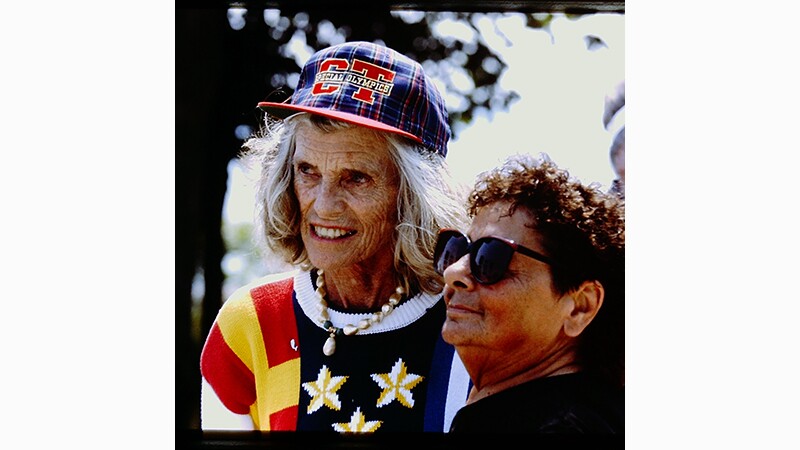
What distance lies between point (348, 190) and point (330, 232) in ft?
0.65

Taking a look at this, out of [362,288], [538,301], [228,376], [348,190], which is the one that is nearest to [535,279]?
[538,301]

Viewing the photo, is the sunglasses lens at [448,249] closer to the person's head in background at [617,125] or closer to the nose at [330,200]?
the nose at [330,200]

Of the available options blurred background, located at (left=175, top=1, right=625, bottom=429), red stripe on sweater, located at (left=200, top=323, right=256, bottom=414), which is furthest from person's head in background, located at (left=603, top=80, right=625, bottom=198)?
red stripe on sweater, located at (left=200, top=323, right=256, bottom=414)

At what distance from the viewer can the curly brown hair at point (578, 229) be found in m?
3.69

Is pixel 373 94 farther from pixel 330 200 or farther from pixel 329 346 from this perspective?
pixel 329 346

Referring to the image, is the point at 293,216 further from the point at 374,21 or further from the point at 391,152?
the point at 374,21

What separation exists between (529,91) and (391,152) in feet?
2.15

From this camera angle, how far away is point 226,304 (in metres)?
3.99

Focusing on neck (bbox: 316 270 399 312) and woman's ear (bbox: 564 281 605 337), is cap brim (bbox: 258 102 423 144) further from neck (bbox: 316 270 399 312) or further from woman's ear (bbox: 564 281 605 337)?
woman's ear (bbox: 564 281 605 337)

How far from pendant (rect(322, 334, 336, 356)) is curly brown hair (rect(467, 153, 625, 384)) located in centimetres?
79

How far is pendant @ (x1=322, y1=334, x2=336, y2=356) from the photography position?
388 centimetres

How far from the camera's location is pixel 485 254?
368 centimetres

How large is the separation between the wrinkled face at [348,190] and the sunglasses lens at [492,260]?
404mm

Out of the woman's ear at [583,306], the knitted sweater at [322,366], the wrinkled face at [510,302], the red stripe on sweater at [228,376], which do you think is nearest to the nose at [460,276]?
the wrinkled face at [510,302]
